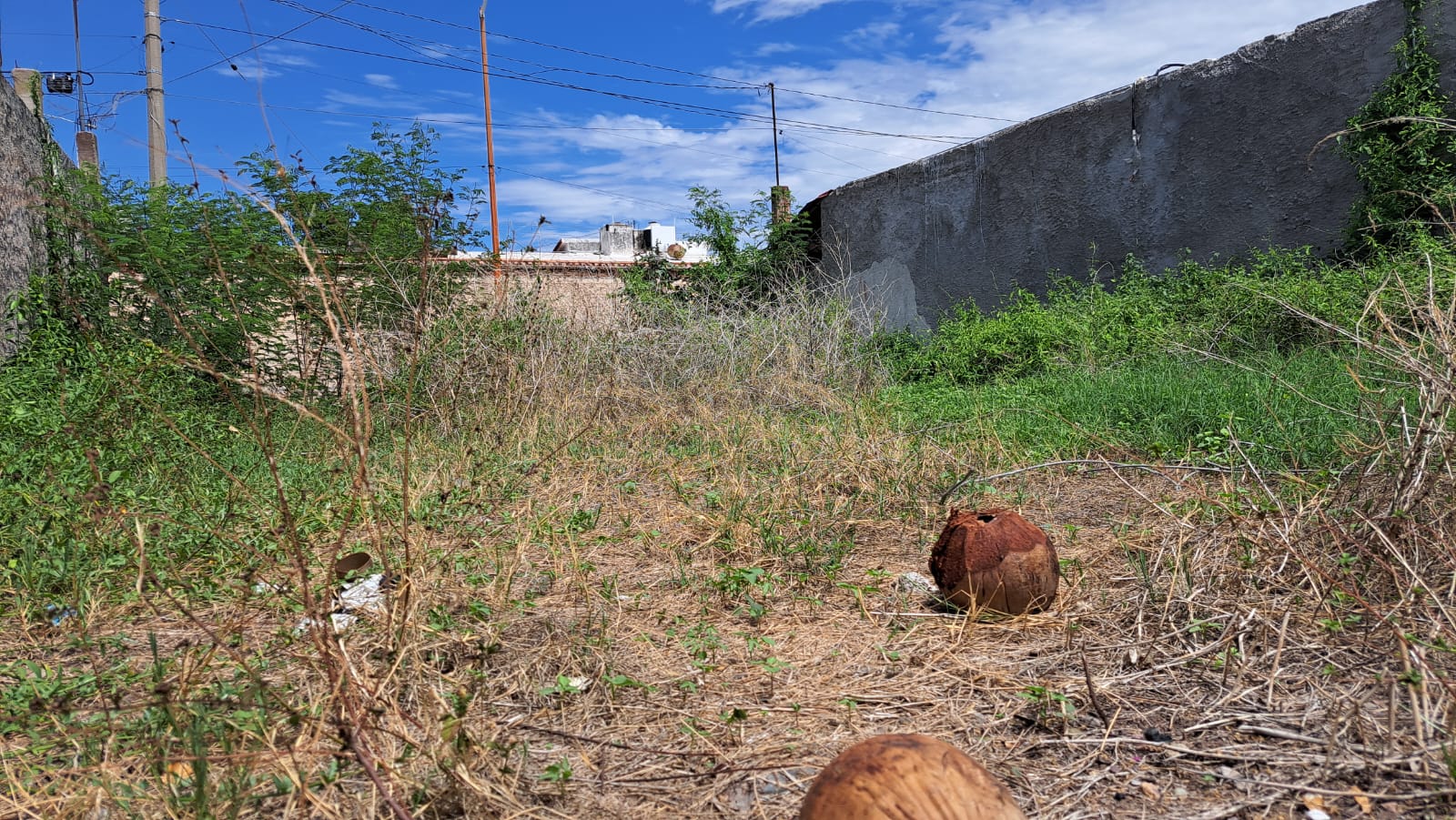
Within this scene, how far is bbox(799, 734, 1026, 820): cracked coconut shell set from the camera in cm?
142

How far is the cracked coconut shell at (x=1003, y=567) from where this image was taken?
273 centimetres

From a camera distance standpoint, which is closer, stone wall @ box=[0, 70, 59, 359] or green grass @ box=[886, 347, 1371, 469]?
green grass @ box=[886, 347, 1371, 469]

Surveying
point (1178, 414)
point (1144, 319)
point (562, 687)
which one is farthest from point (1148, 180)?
point (562, 687)

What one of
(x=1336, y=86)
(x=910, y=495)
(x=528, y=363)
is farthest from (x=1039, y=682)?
(x=1336, y=86)

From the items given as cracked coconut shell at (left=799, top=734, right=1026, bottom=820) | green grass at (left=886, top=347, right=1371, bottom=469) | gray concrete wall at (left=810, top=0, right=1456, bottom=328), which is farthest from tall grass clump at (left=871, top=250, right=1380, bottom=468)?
cracked coconut shell at (left=799, top=734, right=1026, bottom=820)

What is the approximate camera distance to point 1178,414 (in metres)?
4.66

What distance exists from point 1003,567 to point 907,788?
1409mm

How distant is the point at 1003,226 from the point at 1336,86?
3045 millimetres

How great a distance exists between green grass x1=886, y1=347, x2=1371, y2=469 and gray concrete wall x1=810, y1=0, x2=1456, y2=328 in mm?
1517

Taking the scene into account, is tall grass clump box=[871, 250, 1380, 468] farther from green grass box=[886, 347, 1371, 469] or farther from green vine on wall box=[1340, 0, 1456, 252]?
green vine on wall box=[1340, 0, 1456, 252]

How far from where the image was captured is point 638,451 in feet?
17.3

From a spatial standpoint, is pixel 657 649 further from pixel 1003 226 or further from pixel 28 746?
pixel 1003 226

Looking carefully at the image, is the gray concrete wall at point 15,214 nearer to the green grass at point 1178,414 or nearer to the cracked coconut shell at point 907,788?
the green grass at point 1178,414

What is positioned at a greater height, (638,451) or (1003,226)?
(1003,226)
